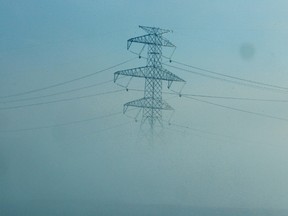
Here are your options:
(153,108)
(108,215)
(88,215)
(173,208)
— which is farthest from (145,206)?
(153,108)

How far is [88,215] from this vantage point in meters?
54.5

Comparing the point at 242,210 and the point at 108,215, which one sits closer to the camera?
the point at 108,215

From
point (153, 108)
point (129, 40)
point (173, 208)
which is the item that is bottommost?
point (153, 108)

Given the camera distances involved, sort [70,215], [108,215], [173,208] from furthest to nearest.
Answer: [173,208]
[108,215]
[70,215]

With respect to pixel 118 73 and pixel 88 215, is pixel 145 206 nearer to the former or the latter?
pixel 88 215

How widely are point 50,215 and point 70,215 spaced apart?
1.96 m

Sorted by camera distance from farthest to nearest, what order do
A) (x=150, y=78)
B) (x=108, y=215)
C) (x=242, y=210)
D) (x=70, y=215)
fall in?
1. (x=242, y=210)
2. (x=108, y=215)
3. (x=70, y=215)
4. (x=150, y=78)

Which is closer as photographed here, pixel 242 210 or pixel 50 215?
pixel 50 215

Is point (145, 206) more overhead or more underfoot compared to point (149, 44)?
more overhead

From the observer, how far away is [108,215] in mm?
59656

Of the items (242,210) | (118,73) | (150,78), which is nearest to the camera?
(118,73)

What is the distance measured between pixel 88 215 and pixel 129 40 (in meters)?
28.0

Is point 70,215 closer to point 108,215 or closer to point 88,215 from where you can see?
point 88,215

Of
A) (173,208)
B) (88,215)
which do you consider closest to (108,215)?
(88,215)
